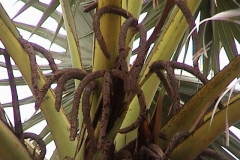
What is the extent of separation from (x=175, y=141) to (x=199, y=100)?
11 cm

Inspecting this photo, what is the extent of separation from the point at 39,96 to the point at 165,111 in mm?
968

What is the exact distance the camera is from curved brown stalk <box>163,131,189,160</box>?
93 cm

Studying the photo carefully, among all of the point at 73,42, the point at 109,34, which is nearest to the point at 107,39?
the point at 109,34

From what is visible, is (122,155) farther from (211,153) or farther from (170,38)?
(170,38)

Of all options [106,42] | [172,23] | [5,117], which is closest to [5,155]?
[5,117]

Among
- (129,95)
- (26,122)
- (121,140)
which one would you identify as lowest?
(26,122)

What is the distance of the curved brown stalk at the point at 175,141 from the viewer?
3.04 feet

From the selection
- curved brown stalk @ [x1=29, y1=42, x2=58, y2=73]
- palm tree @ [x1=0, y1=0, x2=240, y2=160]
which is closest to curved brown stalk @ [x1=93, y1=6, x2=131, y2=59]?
palm tree @ [x1=0, y1=0, x2=240, y2=160]

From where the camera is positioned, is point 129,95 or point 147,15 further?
point 147,15

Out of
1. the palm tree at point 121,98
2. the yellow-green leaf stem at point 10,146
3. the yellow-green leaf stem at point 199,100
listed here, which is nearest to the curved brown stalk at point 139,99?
the palm tree at point 121,98

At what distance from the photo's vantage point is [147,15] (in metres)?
1.87

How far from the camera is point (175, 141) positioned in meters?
0.96

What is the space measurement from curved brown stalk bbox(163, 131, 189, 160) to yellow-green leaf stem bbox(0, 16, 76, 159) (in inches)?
9.2

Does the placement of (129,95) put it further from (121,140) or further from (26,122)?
(26,122)
